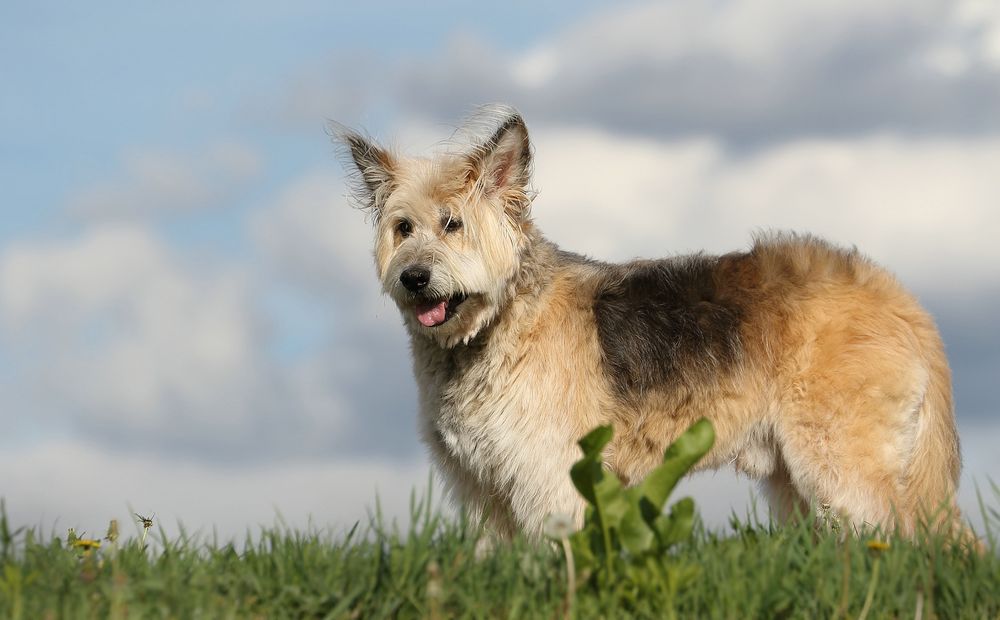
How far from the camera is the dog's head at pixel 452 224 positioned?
6191 millimetres

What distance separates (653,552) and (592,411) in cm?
253

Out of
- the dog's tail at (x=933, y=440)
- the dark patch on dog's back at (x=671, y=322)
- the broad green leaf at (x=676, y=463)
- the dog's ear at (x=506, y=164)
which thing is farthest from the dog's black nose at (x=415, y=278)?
the dog's tail at (x=933, y=440)

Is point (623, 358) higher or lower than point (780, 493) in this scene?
higher

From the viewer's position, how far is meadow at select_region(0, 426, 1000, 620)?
369 cm

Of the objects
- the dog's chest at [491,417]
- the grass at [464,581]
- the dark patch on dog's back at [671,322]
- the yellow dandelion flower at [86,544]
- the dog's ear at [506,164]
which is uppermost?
the dog's ear at [506,164]

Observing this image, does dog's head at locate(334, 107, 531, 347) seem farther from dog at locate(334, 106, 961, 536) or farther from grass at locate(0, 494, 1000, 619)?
grass at locate(0, 494, 1000, 619)

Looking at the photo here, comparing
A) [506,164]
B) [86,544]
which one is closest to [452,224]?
[506,164]

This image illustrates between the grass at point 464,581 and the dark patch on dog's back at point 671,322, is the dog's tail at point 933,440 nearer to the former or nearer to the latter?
the dark patch on dog's back at point 671,322

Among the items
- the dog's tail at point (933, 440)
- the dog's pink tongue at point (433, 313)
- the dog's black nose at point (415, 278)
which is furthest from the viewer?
the dog's tail at point (933, 440)

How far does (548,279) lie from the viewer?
6535 millimetres

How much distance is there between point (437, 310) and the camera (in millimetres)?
6211

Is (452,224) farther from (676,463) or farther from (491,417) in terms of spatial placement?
(676,463)

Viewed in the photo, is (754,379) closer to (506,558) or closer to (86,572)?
(506,558)

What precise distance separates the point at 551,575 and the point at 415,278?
8.35 feet
